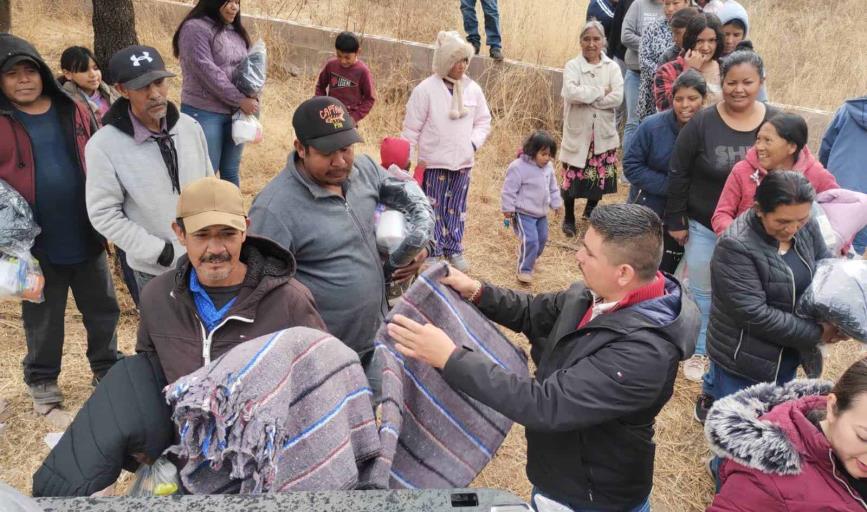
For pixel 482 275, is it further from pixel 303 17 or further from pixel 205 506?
pixel 303 17

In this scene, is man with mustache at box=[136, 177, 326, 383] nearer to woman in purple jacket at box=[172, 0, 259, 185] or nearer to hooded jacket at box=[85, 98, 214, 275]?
hooded jacket at box=[85, 98, 214, 275]

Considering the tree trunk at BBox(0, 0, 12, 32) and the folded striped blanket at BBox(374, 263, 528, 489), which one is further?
the tree trunk at BBox(0, 0, 12, 32)

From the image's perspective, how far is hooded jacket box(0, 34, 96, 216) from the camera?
3393 mm

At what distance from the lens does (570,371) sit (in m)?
2.05

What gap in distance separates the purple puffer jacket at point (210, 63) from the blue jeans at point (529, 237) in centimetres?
241

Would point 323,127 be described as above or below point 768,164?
above

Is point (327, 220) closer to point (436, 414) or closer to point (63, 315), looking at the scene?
point (436, 414)

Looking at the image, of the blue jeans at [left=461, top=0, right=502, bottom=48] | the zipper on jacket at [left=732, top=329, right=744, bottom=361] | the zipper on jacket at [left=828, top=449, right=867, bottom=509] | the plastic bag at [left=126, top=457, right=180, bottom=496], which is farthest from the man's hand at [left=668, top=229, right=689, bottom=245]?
the blue jeans at [left=461, top=0, right=502, bottom=48]

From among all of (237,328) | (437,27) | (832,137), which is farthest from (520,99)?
(237,328)

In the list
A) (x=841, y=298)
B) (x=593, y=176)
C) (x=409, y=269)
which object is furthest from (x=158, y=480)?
(x=593, y=176)

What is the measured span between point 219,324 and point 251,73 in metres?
3.37

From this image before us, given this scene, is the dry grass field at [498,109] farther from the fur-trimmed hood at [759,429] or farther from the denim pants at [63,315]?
the fur-trimmed hood at [759,429]

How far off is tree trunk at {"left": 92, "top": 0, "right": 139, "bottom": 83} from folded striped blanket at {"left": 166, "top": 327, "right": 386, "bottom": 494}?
172 inches

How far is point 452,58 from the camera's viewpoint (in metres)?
5.42
